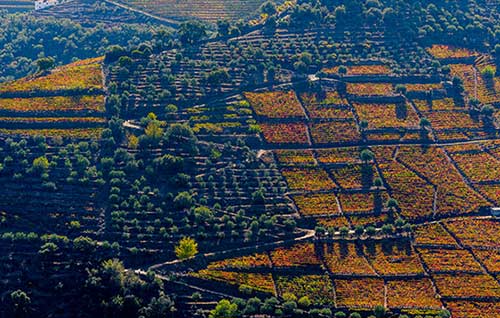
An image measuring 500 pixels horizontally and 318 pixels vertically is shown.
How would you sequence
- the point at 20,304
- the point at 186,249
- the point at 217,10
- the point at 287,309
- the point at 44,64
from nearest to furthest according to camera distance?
the point at 20,304, the point at 287,309, the point at 186,249, the point at 44,64, the point at 217,10

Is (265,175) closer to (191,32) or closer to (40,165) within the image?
(40,165)

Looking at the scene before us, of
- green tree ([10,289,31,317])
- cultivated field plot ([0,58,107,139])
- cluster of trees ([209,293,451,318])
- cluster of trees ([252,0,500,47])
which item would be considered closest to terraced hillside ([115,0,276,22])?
cluster of trees ([252,0,500,47])

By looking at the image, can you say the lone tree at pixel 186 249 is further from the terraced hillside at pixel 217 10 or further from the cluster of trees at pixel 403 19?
the terraced hillside at pixel 217 10

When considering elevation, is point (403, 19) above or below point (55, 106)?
above

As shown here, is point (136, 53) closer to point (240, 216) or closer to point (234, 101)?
point (234, 101)

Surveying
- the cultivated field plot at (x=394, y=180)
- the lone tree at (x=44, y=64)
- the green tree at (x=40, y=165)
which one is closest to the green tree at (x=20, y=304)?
the green tree at (x=40, y=165)

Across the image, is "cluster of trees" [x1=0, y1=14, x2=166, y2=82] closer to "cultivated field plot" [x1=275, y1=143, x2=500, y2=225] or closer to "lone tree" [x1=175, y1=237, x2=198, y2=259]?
"cultivated field plot" [x1=275, y1=143, x2=500, y2=225]

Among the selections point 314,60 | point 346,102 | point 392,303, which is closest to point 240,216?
point 392,303

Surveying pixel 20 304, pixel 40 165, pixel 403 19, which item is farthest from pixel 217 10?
pixel 20 304
